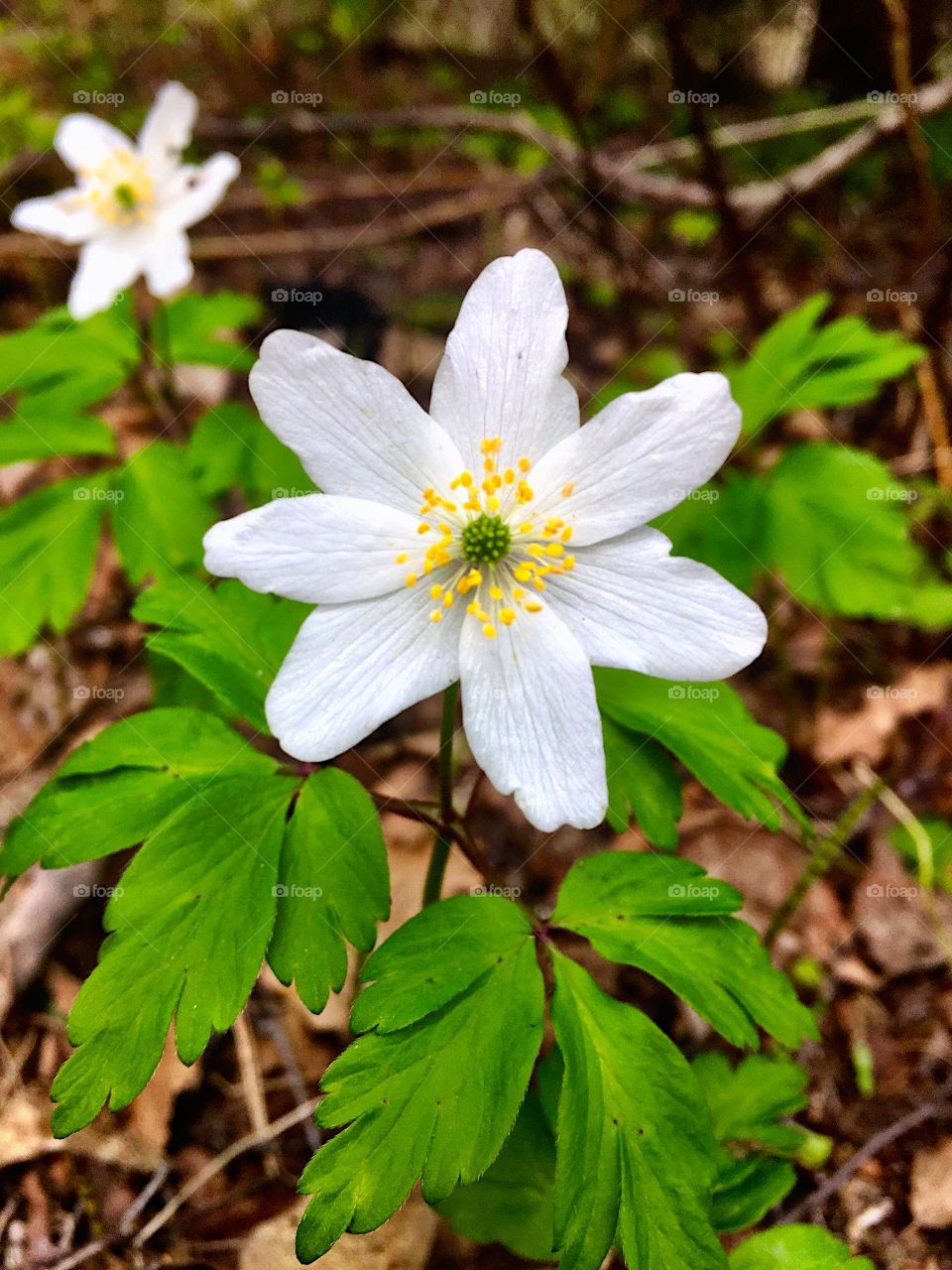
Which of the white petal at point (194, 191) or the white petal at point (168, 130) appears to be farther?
the white petal at point (168, 130)

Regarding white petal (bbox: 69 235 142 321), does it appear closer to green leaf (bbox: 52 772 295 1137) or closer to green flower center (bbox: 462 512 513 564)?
green flower center (bbox: 462 512 513 564)

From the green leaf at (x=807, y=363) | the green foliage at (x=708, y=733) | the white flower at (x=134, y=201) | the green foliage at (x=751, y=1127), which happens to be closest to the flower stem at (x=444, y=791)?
the green foliage at (x=708, y=733)

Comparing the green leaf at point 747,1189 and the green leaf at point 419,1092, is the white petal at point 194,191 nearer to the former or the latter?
the green leaf at point 419,1092

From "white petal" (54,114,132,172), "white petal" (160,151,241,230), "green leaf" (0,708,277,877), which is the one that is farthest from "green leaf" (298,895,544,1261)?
"white petal" (54,114,132,172)

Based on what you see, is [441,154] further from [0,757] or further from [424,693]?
[424,693]

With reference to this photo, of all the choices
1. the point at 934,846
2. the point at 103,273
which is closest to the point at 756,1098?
the point at 934,846

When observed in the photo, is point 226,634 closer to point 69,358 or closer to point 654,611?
point 654,611

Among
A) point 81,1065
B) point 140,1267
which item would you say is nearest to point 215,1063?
point 140,1267
